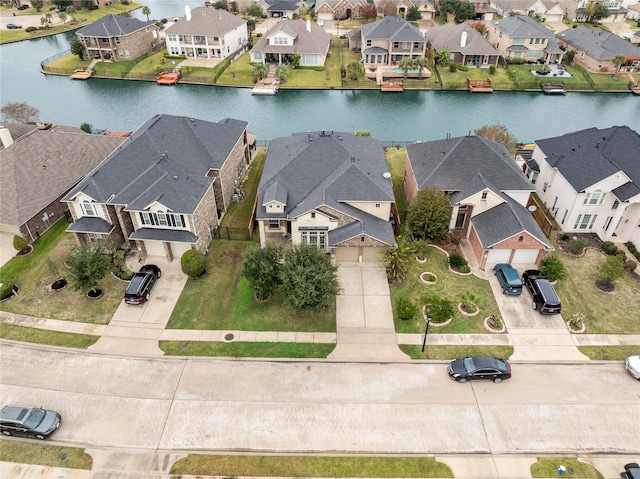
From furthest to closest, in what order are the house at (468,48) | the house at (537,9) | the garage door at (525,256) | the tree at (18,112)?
the house at (537,9)
the house at (468,48)
the tree at (18,112)
the garage door at (525,256)

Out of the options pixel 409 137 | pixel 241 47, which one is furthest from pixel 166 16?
pixel 409 137

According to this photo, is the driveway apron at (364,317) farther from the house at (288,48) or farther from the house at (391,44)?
the house at (391,44)

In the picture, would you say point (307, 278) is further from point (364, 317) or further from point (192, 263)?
→ point (192, 263)

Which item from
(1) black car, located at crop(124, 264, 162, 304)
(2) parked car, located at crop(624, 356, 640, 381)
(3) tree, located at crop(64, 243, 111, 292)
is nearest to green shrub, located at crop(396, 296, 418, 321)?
(2) parked car, located at crop(624, 356, 640, 381)

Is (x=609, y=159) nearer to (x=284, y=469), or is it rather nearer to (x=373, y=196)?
(x=373, y=196)

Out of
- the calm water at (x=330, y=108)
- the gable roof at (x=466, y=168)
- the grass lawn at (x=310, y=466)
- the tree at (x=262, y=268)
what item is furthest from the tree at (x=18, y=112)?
the grass lawn at (x=310, y=466)

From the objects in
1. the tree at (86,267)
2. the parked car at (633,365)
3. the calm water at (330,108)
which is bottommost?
the calm water at (330,108)
